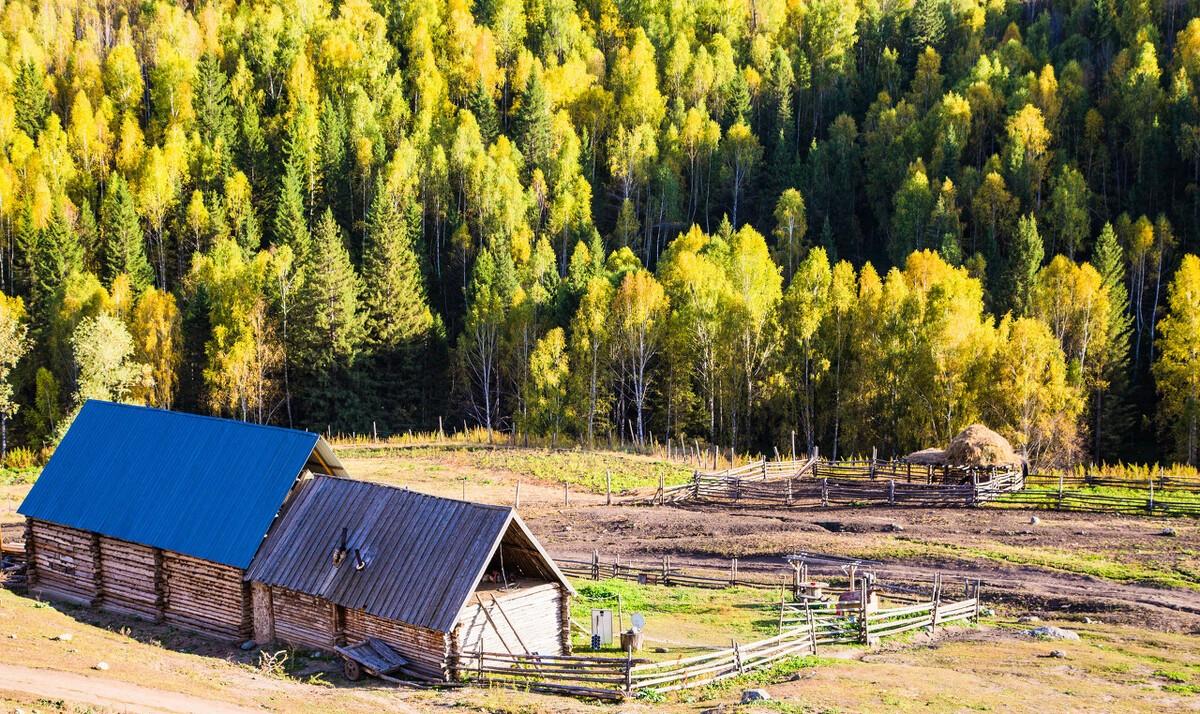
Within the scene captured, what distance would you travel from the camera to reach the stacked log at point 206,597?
29.0 m

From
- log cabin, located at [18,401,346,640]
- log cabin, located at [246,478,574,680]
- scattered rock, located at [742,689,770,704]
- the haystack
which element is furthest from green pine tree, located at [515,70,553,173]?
scattered rock, located at [742,689,770,704]

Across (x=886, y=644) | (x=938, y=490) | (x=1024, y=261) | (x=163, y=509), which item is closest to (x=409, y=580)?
(x=163, y=509)

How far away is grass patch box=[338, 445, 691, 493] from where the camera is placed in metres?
54.4

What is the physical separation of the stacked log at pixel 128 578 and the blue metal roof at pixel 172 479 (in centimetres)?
52

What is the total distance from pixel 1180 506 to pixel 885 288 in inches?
981

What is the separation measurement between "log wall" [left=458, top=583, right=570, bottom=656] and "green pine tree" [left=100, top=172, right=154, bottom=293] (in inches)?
2426

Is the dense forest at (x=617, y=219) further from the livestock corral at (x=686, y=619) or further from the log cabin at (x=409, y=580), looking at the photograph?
the log cabin at (x=409, y=580)

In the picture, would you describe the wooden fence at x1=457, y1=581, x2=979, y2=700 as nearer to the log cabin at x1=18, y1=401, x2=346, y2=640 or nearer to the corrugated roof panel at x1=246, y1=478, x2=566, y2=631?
the corrugated roof panel at x1=246, y1=478, x2=566, y2=631

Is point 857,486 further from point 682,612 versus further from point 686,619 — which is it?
point 686,619

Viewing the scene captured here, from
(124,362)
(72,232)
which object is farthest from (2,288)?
(124,362)

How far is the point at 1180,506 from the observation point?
143 feet

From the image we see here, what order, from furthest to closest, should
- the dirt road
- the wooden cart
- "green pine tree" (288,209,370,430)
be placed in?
"green pine tree" (288,209,370,430) < the wooden cart < the dirt road

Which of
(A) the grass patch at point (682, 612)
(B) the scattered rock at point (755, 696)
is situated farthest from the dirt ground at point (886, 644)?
(A) the grass patch at point (682, 612)

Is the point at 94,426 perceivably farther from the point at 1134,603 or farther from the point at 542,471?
the point at 1134,603
